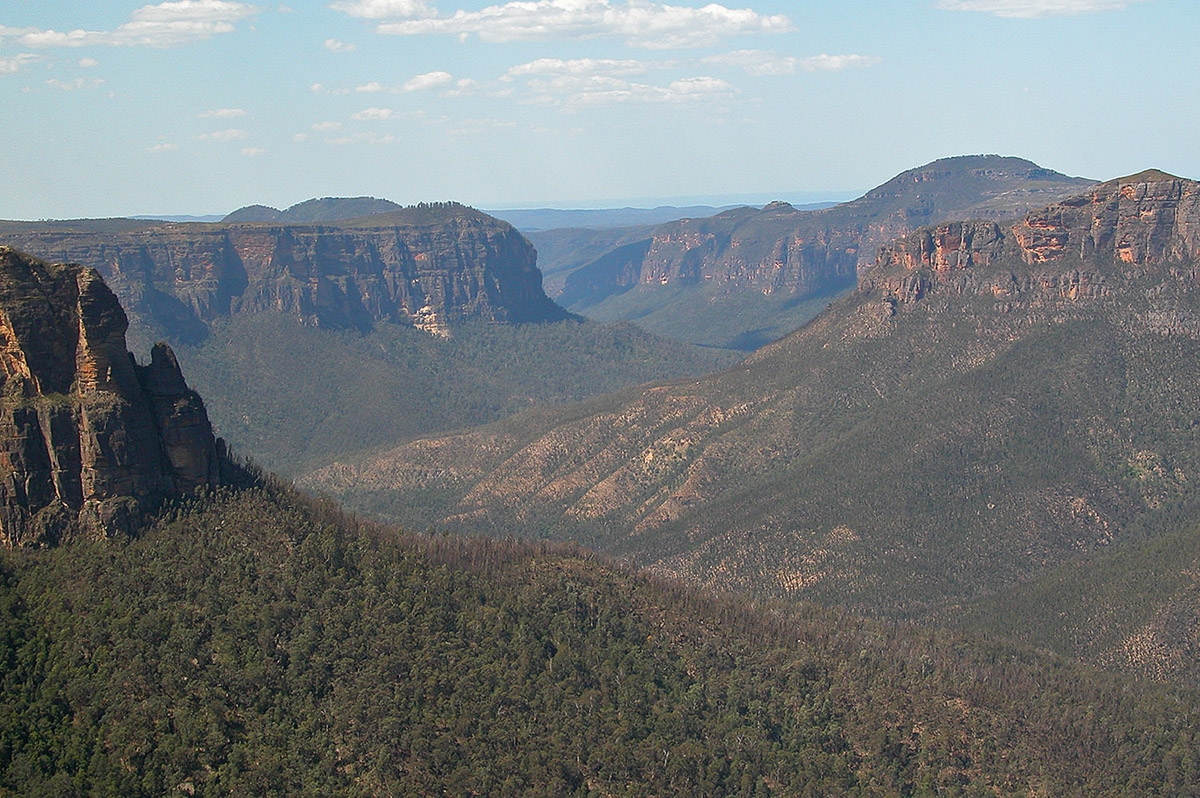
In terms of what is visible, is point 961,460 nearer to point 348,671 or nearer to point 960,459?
point 960,459

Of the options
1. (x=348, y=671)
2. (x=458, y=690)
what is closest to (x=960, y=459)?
(x=458, y=690)

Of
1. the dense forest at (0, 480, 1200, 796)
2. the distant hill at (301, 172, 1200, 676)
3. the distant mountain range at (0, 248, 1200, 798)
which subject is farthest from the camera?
the distant hill at (301, 172, 1200, 676)

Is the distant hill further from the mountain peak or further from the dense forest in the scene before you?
the dense forest

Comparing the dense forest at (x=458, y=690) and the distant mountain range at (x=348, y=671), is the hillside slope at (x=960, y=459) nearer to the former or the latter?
the dense forest at (x=458, y=690)

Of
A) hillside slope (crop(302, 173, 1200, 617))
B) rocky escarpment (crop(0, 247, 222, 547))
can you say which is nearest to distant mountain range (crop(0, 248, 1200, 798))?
rocky escarpment (crop(0, 247, 222, 547))

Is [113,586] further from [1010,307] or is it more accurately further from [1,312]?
[1010,307]
